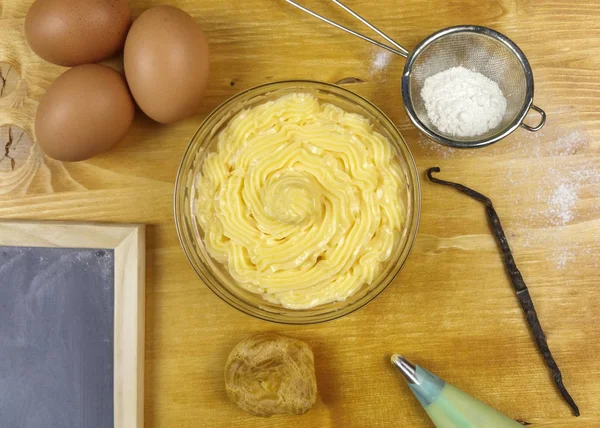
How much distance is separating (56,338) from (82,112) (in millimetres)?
472

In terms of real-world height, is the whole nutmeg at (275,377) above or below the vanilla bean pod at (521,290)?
below

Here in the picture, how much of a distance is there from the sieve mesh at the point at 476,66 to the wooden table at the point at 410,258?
5cm

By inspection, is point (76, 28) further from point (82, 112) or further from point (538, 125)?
point (538, 125)

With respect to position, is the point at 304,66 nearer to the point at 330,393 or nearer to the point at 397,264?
the point at 397,264

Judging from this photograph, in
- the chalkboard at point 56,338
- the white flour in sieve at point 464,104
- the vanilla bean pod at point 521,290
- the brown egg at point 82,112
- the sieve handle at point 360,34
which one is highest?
the sieve handle at point 360,34

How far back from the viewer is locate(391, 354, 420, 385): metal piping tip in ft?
3.74

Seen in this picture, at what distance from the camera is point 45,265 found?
1170mm

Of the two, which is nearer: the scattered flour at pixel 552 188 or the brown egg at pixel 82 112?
the brown egg at pixel 82 112

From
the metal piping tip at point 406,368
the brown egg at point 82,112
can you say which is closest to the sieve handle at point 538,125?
the metal piping tip at point 406,368

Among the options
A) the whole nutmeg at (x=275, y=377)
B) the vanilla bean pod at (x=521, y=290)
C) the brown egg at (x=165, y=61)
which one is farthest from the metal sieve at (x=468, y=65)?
the whole nutmeg at (x=275, y=377)

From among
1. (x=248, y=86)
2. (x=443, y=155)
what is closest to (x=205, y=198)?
(x=248, y=86)

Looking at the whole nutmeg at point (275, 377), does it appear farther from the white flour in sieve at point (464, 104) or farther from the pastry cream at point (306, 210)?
the white flour in sieve at point (464, 104)

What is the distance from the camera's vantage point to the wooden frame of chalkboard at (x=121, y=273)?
1.16 metres

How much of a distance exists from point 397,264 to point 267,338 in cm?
30
